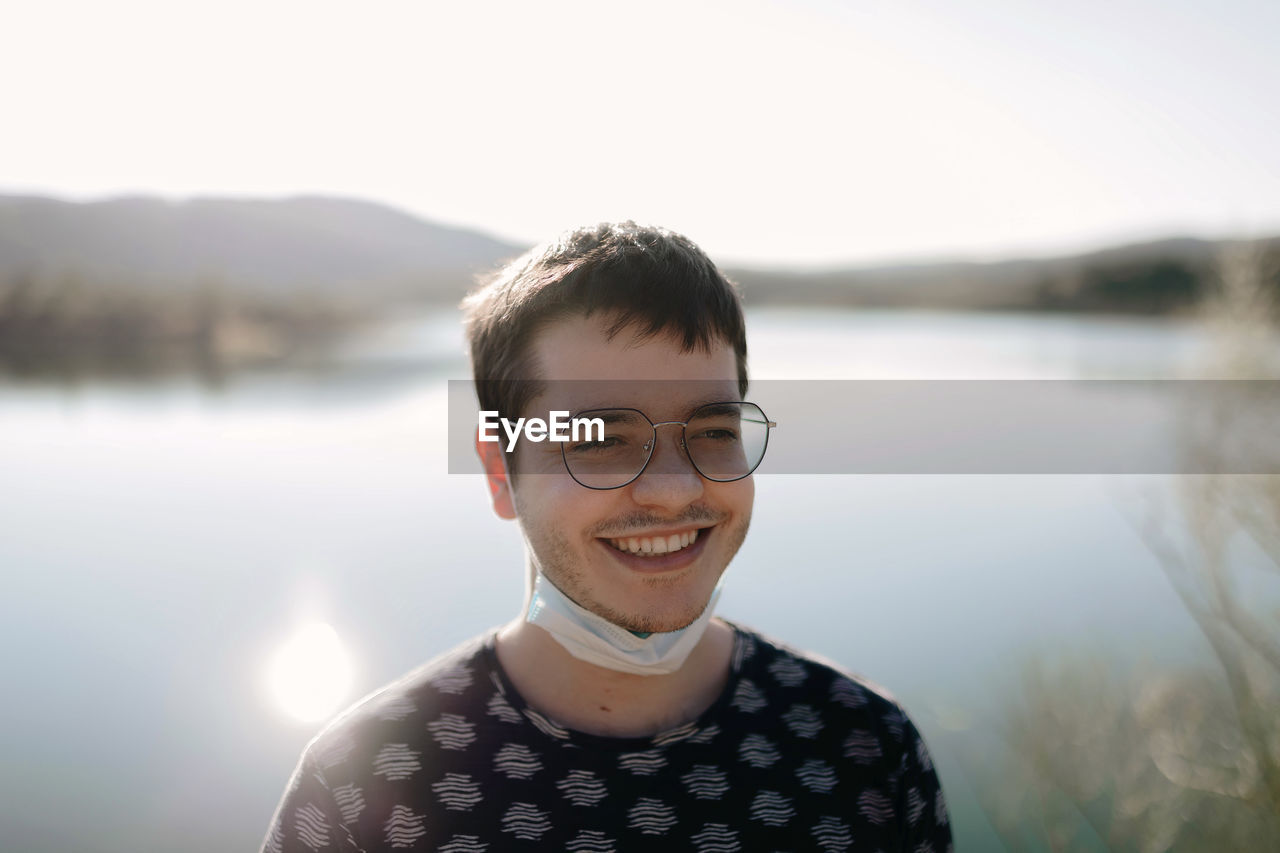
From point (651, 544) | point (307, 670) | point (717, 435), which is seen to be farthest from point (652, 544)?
point (307, 670)

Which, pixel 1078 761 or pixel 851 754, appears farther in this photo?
pixel 1078 761

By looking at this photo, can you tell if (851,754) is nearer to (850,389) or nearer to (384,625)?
(384,625)

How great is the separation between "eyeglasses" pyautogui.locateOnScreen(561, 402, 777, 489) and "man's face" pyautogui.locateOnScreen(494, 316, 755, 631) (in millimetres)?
13

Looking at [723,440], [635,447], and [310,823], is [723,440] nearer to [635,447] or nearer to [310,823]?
[635,447]

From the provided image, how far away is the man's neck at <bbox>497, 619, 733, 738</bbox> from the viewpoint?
1426mm

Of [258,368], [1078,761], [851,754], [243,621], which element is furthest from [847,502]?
[258,368]

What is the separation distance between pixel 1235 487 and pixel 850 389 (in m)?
10.6

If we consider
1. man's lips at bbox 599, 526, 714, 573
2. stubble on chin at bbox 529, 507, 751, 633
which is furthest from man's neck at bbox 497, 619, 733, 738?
man's lips at bbox 599, 526, 714, 573

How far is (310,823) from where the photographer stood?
1.27 meters

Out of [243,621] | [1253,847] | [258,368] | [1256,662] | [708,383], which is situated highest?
[708,383]

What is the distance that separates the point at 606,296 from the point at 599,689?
780 millimetres

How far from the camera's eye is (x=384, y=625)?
7566mm

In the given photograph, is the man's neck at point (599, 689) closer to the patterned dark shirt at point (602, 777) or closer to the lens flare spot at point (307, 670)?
the patterned dark shirt at point (602, 777)

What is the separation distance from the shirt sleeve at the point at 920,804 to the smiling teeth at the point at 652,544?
63 cm
